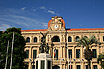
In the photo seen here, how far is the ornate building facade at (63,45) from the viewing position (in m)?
50.2

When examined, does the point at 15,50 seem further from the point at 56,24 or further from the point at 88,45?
the point at 56,24

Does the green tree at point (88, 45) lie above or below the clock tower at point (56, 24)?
below

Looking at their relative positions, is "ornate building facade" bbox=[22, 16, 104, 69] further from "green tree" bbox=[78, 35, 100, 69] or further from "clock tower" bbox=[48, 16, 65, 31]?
"green tree" bbox=[78, 35, 100, 69]

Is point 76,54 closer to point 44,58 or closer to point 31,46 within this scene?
point 31,46

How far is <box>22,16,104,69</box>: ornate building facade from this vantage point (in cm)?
5025

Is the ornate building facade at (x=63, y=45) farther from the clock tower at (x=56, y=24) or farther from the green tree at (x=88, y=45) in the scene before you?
the green tree at (x=88, y=45)

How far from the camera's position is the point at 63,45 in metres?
51.2

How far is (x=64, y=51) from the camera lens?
1998 inches

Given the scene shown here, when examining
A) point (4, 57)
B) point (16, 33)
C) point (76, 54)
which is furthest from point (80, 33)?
point (4, 57)

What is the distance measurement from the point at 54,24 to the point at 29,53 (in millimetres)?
13005

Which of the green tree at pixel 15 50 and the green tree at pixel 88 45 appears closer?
the green tree at pixel 15 50

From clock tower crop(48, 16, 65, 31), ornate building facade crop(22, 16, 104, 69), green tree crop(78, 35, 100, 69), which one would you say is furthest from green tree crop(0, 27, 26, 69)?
clock tower crop(48, 16, 65, 31)

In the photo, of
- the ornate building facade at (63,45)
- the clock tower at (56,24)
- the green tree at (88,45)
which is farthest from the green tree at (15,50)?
the clock tower at (56,24)

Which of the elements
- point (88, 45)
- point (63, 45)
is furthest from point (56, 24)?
point (88, 45)
